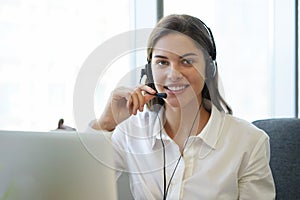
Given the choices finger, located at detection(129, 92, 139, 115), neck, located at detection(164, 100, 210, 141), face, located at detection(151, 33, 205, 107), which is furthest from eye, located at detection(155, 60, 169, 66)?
neck, located at detection(164, 100, 210, 141)

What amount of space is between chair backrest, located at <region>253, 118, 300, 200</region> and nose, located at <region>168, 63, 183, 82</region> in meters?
0.64

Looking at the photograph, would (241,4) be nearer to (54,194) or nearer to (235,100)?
(235,100)

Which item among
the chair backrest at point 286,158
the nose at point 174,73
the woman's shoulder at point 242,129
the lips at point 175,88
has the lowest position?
the chair backrest at point 286,158

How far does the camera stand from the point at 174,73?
115 cm

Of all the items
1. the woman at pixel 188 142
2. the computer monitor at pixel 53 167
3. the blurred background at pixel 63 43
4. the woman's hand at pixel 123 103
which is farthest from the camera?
the blurred background at pixel 63 43

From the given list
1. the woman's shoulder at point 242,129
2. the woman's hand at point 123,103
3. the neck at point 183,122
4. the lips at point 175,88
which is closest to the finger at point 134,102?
the woman's hand at point 123,103

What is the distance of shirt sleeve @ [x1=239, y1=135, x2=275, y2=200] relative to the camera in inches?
49.7

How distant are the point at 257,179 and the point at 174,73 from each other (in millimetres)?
410

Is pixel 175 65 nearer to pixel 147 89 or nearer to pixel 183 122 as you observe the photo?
pixel 147 89

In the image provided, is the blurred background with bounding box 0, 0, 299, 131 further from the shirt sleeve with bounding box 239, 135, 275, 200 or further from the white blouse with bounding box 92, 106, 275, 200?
the shirt sleeve with bounding box 239, 135, 275, 200

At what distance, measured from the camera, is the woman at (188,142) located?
1.20m

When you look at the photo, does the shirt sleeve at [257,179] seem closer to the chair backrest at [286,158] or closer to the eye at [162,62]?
the chair backrest at [286,158]

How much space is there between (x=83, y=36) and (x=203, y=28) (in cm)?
72

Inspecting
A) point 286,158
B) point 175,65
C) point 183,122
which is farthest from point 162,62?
point 286,158
